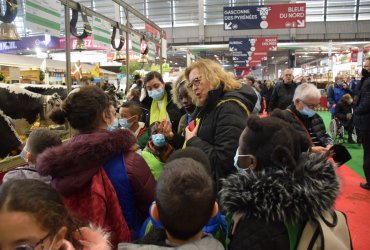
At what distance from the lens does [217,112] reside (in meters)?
2.19

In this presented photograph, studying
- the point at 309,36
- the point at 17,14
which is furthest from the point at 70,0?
the point at 309,36

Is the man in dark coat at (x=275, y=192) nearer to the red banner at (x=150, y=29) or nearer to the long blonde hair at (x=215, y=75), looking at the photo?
the long blonde hair at (x=215, y=75)

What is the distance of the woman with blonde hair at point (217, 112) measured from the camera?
2.08 metres

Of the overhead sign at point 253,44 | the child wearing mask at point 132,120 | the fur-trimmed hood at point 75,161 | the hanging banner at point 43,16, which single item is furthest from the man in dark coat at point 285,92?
the overhead sign at point 253,44

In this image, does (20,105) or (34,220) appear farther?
(20,105)

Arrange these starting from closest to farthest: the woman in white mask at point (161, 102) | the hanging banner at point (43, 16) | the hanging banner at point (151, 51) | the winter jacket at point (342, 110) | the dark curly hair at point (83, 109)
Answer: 1. the dark curly hair at point (83, 109)
2. the hanging banner at point (43, 16)
3. the woman in white mask at point (161, 102)
4. the hanging banner at point (151, 51)
5. the winter jacket at point (342, 110)

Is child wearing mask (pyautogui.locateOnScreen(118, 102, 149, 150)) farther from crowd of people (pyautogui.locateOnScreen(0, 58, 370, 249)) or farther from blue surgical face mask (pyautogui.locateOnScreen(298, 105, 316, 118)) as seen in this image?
blue surgical face mask (pyautogui.locateOnScreen(298, 105, 316, 118))

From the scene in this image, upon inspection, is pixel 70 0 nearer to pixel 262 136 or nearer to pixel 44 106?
pixel 44 106

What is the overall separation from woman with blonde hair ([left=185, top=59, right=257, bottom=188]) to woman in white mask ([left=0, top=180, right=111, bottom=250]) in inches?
40.4

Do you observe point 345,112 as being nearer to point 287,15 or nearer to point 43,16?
point 287,15

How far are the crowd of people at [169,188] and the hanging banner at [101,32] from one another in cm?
237

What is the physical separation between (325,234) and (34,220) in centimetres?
104

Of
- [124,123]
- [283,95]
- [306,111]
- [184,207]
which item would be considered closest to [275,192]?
[184,207]

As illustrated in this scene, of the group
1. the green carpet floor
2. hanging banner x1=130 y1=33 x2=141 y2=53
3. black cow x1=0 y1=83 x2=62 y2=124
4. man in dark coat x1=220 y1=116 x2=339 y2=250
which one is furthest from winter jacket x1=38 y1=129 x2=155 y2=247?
the green carpet floor
